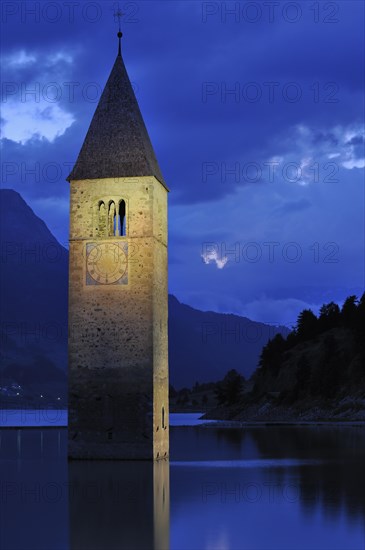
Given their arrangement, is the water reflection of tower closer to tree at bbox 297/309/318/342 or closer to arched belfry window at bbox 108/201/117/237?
arched belfry window at bbox 108/201/117/237

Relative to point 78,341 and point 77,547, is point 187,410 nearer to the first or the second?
point 78,341

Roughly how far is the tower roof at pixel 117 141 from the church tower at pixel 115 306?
0.05m

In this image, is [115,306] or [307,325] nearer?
[115,306]

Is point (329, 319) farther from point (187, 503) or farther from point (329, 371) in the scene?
point (187, 503)

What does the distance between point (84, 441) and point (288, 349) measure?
7836 centimetres

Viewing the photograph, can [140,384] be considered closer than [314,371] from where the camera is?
Yes

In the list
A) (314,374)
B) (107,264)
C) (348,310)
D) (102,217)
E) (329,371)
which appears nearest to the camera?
(107,264)

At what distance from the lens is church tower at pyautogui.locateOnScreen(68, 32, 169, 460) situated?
3603 cm

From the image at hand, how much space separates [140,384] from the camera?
35938mm

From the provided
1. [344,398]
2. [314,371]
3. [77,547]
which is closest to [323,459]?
[77,547]

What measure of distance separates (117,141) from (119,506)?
60.0ft

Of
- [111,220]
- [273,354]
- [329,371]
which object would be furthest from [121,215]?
[273,354]

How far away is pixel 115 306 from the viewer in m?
36.5

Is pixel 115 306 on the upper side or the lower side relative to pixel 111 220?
lower
